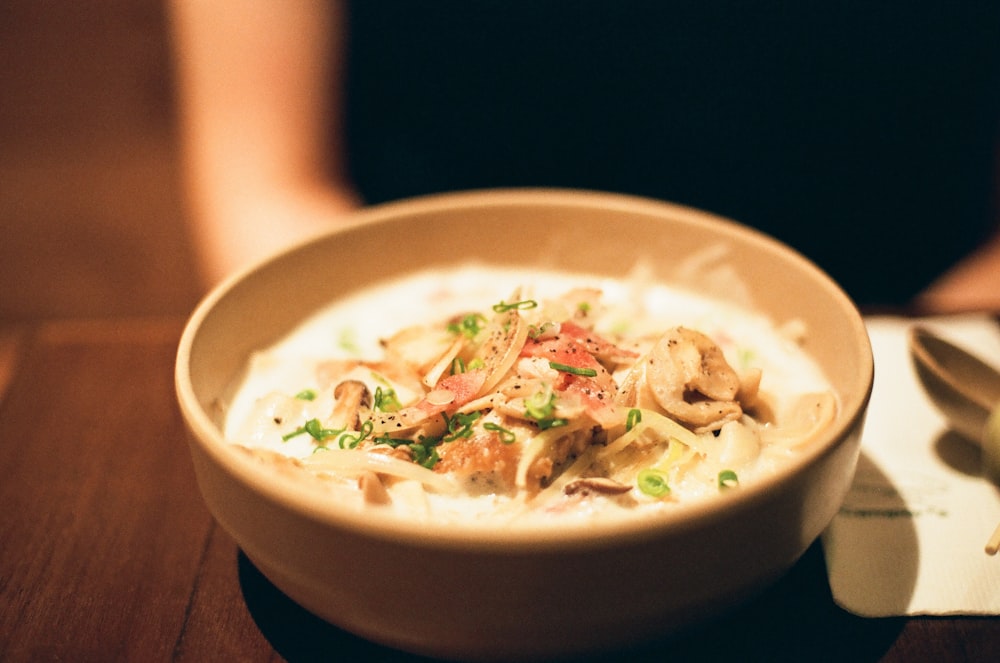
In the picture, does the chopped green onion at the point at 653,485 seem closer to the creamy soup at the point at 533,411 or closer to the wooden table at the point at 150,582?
the creamy soup at the point at 533,411

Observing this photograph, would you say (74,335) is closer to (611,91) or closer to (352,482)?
(352,482)

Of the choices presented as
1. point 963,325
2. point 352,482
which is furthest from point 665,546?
point 963,325

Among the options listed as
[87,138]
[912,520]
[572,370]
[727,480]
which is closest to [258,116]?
[87,138]

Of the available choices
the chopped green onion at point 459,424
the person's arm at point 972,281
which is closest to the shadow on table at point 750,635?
the chopped green onion at point 459,424

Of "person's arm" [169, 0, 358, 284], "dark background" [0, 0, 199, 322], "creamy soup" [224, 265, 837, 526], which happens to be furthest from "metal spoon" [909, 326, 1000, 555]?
"dark background" [0, 0, 199, 322]

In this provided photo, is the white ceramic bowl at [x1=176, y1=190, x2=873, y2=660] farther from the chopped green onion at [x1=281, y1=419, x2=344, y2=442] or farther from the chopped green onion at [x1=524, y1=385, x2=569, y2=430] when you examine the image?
the chopped green onion at [x1=524, y1=385, x2=569, y2=430]

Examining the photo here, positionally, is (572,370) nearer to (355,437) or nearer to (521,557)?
(355,437)

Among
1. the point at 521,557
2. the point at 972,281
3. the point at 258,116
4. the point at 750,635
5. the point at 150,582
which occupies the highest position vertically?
the point at 521,557

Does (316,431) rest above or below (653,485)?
below
